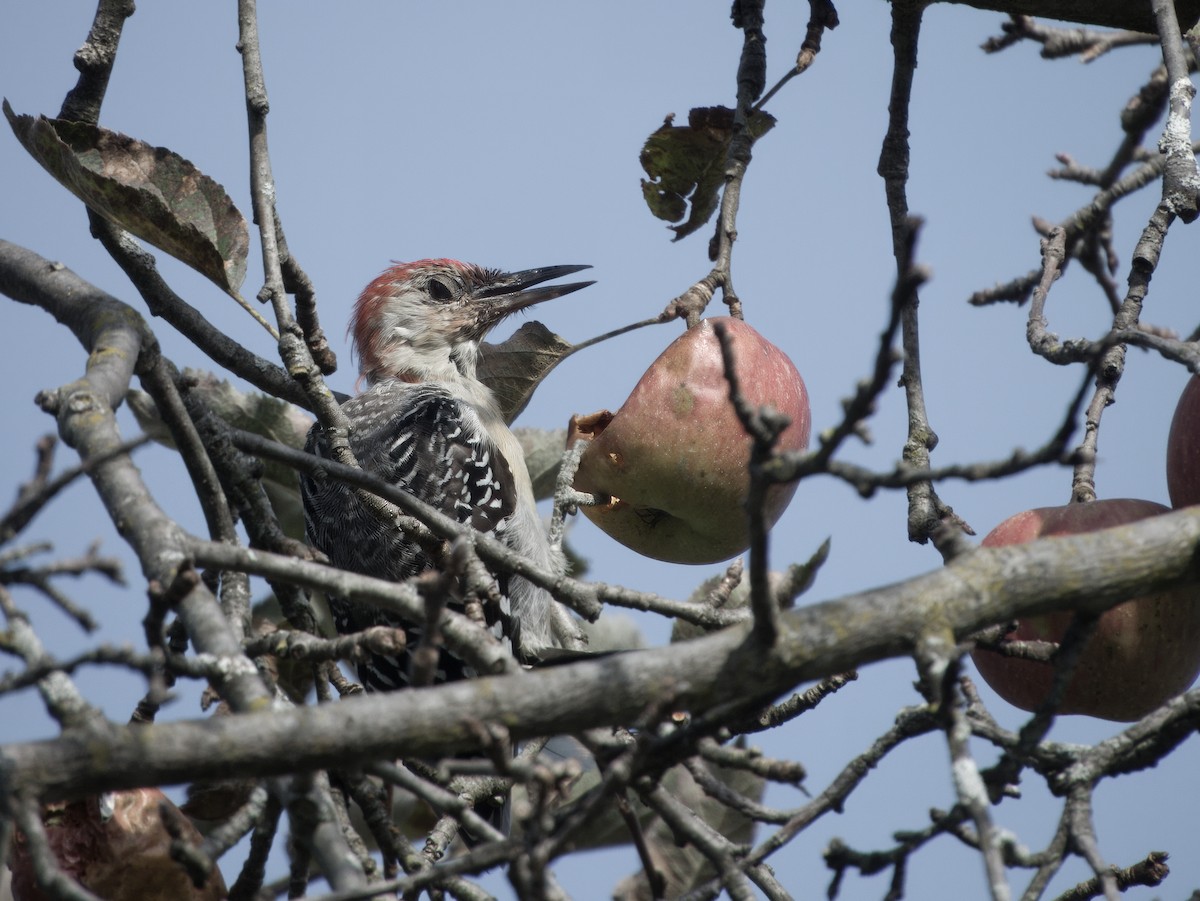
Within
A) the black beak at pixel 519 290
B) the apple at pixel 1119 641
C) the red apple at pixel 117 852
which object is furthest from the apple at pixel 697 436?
the black beak at pixel 519 290

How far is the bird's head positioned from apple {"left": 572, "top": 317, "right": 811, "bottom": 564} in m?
2.33

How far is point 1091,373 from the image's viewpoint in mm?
1486

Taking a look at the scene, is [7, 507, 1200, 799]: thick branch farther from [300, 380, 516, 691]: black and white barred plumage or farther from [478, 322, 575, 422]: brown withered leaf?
[300, 380, 516, 691]: black and white barred plumage

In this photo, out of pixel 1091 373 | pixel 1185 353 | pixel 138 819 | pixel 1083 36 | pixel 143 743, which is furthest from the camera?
pixel 1083 36

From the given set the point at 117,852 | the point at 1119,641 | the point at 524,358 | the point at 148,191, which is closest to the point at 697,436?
the point at 524,358

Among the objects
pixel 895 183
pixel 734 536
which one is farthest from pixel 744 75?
pixel 734 536

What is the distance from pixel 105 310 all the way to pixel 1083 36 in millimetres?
3250

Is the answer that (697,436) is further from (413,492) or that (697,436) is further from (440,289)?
(440,289)

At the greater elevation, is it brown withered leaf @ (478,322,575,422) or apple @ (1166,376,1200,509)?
brown withered leaf @ (478,322,575,422)

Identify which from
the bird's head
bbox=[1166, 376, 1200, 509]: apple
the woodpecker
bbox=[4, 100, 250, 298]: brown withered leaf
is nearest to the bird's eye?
the bird's head

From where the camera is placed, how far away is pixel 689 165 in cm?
376

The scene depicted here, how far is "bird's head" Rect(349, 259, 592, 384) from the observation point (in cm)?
565

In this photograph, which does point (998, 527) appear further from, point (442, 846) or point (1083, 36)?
point (1083, 36)

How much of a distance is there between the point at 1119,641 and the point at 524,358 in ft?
6.40
